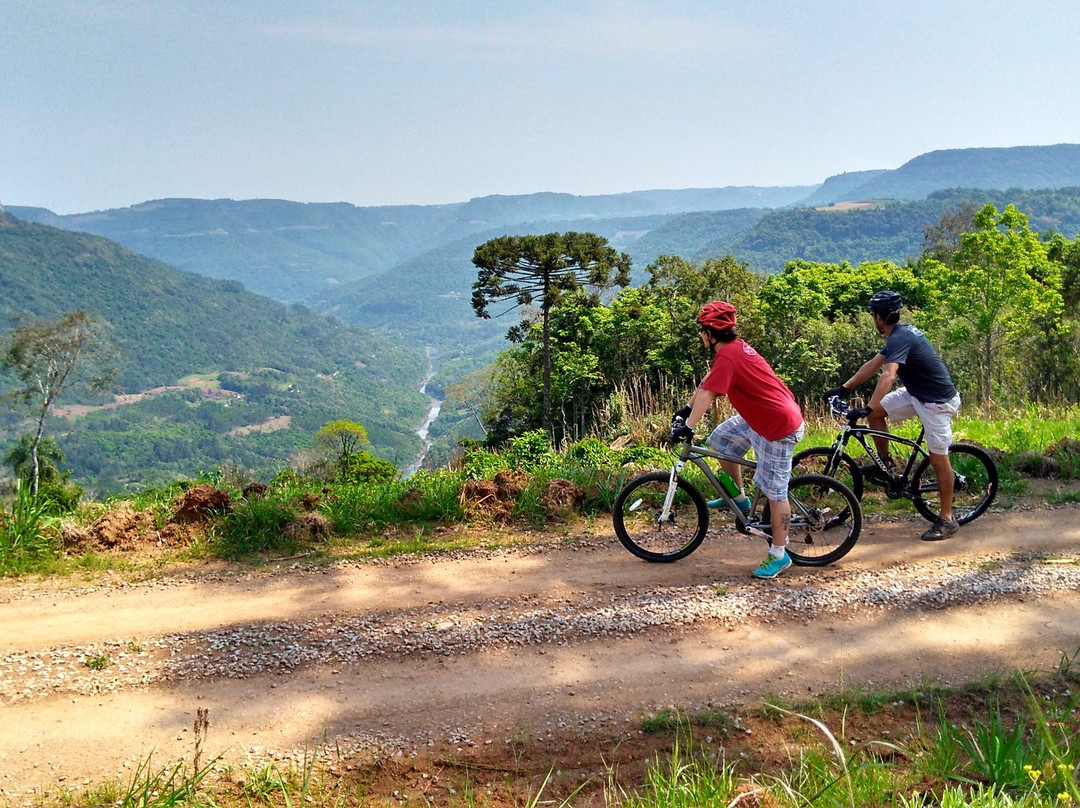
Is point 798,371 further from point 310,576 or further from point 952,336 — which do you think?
point 310,576

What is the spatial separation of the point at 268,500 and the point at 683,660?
14.4ft

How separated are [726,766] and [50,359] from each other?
5552cm

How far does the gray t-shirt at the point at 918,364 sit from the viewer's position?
675cm

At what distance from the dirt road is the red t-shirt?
4.08 feet

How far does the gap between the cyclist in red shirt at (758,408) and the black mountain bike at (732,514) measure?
0.21 m

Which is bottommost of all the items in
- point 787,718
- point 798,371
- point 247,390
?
point 247,390

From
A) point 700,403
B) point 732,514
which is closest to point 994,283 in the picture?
point 732,514

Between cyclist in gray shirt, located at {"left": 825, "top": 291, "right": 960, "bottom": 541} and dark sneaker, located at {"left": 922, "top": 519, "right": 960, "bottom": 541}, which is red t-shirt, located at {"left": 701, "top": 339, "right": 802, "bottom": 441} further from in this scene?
dark sneaker, located at {"left": 922, "top": 519, "right": 960, "bottom": 541}

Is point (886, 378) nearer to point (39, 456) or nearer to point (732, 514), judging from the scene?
point (732, 514)

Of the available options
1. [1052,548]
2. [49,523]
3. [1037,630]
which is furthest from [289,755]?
[1052,548]

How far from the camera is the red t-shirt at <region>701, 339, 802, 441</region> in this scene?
5.91 metres

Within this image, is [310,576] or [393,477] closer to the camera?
[310,576]

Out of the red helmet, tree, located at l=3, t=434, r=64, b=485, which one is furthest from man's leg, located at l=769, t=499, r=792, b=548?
tree, located at l=3, t=434, r=64, b=485

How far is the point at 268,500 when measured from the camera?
7555 mm
